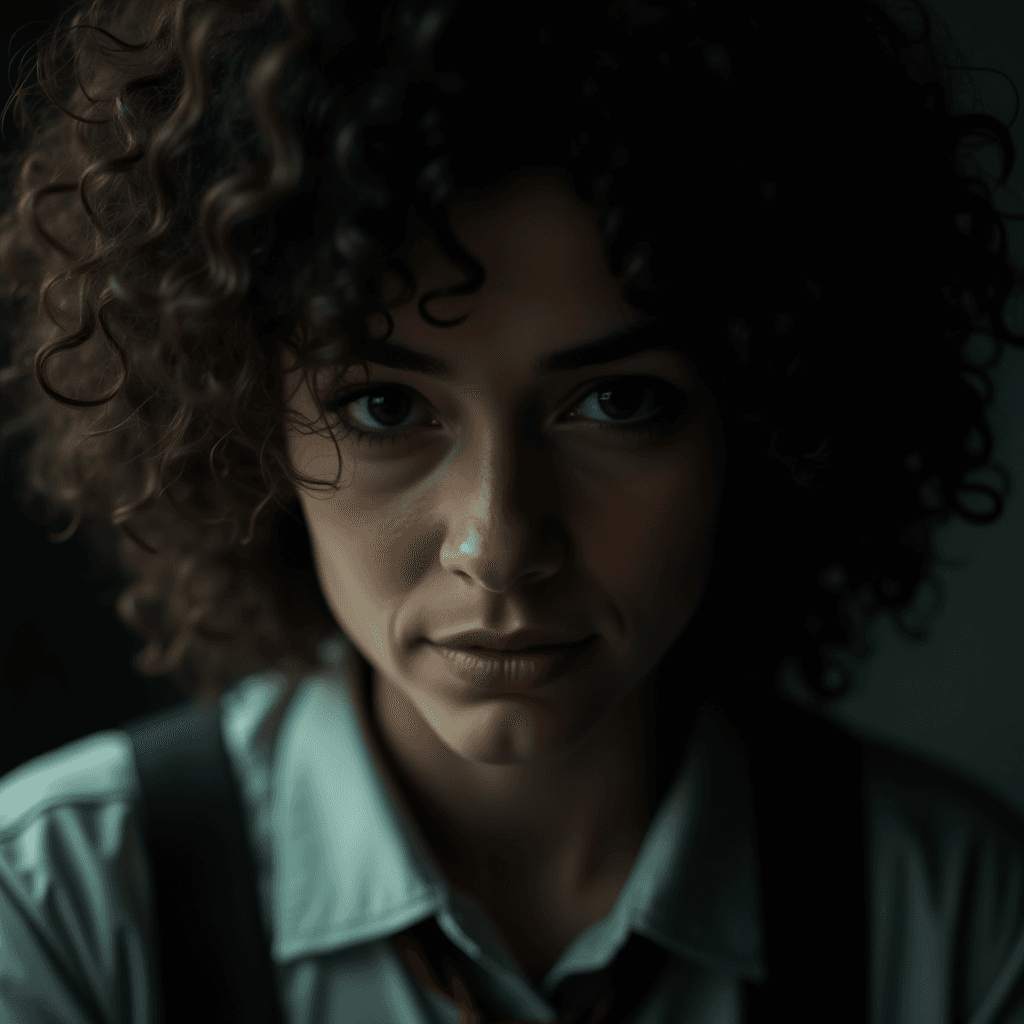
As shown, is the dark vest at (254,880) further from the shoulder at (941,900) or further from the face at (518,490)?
the face at (518,490)

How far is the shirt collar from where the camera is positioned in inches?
31.4

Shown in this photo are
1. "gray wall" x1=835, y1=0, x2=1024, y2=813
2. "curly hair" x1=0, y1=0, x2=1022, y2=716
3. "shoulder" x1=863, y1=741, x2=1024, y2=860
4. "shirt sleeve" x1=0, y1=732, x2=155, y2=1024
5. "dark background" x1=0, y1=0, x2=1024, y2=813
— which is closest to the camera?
"curly hair" x1=0, y1=0, x2=1022, y2=716

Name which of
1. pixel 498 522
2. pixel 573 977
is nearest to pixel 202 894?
pixel 573 977

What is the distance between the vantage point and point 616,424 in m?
0.69

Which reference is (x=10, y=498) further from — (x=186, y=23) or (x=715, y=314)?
(x=715, y=314)

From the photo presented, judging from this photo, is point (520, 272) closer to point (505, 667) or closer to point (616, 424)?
point (616, 424)

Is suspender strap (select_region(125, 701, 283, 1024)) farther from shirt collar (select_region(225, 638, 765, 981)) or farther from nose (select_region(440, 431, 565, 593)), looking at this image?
nose (select_region(440, 431, 565, 593))

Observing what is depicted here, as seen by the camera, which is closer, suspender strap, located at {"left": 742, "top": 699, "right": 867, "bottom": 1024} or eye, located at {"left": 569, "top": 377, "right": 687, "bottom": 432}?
eye, located at {"left": 569, "top": 377, "right": 687, "bottom": 432}

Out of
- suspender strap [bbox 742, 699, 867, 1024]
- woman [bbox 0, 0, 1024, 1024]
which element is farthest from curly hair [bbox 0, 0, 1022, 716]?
suspender strap [bbox 742, 699, 867, 1024]

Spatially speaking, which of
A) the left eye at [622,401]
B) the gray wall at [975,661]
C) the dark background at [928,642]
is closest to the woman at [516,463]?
the left eye at [622,401]

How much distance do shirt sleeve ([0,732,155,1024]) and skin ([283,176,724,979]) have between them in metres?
0.26

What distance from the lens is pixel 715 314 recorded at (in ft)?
2.20

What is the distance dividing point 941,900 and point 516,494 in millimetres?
531

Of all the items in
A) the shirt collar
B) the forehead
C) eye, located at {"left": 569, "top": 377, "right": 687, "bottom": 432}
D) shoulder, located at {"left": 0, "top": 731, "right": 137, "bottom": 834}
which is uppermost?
the forehead
